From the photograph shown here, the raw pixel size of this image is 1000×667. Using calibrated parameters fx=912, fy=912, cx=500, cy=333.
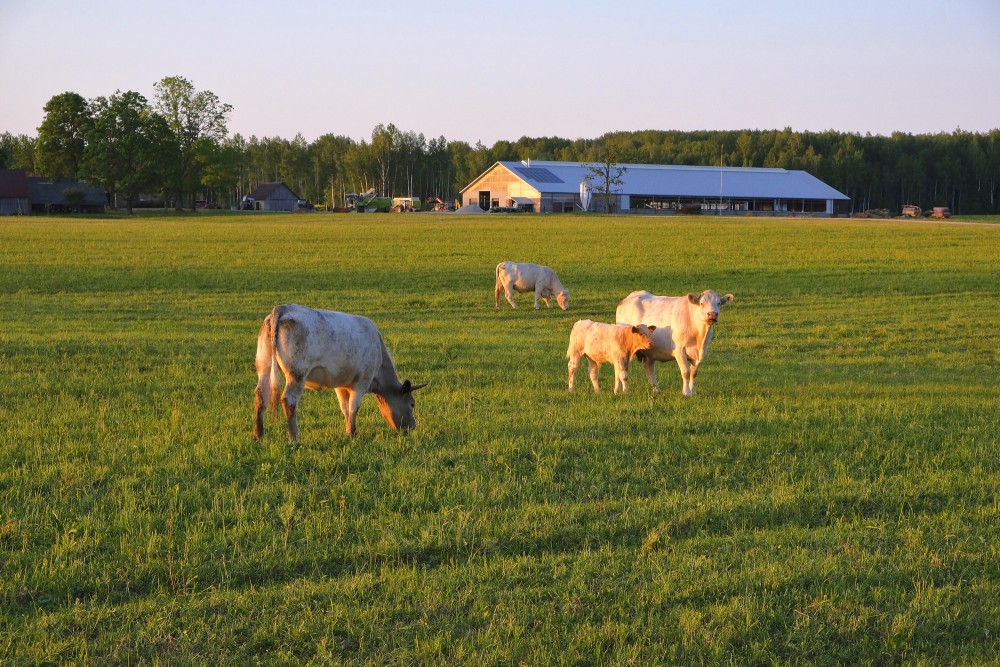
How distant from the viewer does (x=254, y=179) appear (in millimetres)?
180625

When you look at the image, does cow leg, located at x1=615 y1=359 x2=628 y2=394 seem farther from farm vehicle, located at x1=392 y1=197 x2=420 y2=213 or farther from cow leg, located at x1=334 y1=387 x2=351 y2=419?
farm vehicle, located at x1=392 y1=197 x2=420 y2=213

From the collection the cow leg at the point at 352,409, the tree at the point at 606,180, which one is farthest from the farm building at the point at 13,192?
the cow leg at the point at 352,409

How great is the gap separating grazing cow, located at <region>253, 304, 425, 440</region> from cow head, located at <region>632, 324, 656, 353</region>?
4.41 meters

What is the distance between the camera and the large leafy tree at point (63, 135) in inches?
4134

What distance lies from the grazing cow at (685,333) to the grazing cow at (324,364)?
4.94 metres

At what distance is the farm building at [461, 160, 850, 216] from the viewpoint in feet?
380

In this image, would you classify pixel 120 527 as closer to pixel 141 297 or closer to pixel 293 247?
pixel 141 297

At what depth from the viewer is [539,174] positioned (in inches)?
4820

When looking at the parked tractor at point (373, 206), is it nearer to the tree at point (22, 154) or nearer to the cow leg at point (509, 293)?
the tree at point (22, 154)

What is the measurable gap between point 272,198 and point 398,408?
13772cm

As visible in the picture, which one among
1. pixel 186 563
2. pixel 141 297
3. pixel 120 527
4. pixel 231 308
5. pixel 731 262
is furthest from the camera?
pixel 731 262

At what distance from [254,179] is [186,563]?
18292 centimetres

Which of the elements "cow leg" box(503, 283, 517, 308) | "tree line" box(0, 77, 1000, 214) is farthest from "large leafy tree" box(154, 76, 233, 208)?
"cow leg" box(503, 283, 517, 308)

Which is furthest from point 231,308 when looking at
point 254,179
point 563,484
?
point 254,179
